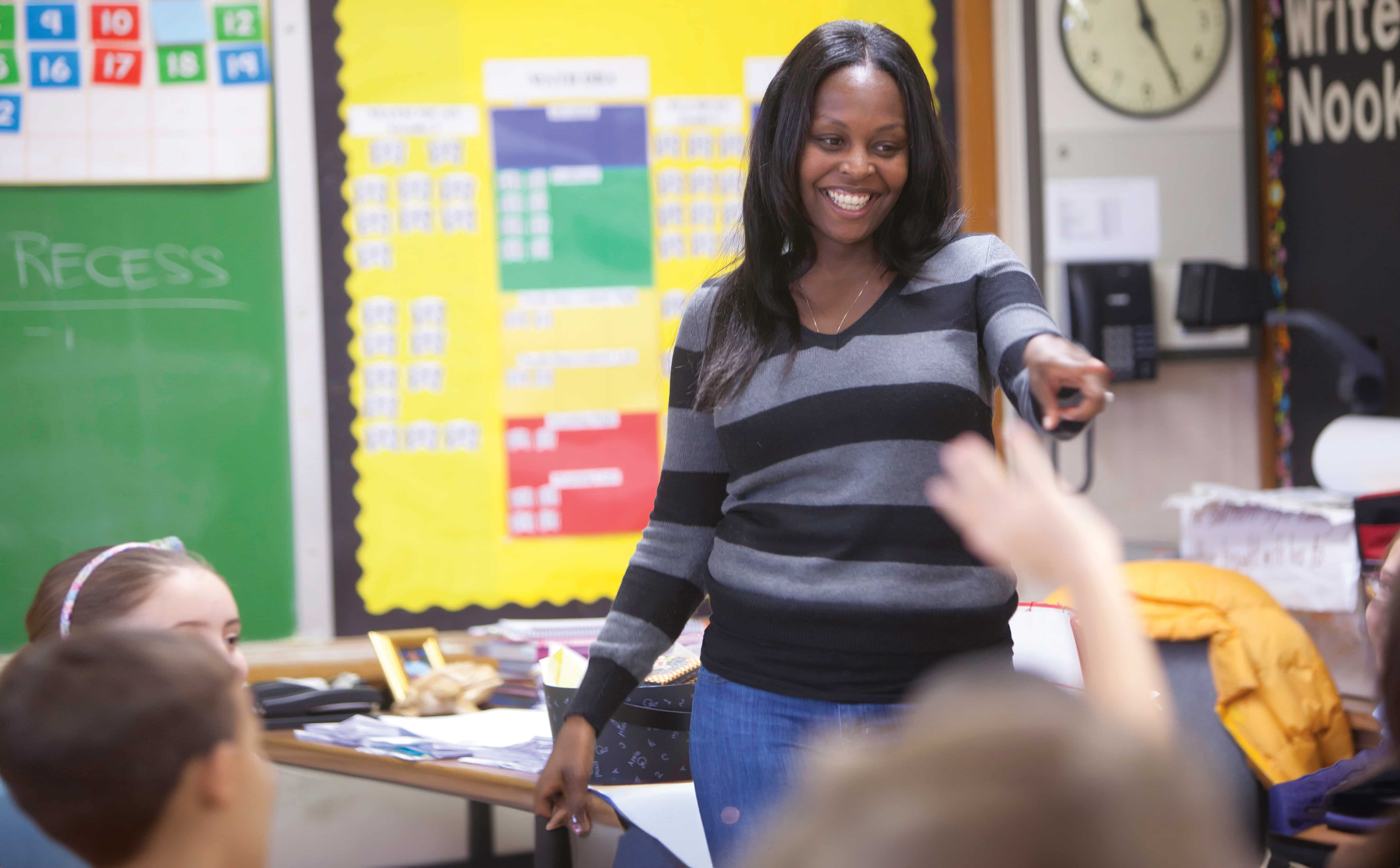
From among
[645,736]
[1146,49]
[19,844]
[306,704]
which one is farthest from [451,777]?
[1146,49]

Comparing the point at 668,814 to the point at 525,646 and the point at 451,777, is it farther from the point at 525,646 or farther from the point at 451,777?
the point at 525,646

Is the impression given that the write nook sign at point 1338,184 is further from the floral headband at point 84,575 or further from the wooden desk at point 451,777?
the floral headband at point 84,575

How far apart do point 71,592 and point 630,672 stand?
725mm

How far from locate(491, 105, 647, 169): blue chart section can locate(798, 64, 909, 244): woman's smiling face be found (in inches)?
55.8

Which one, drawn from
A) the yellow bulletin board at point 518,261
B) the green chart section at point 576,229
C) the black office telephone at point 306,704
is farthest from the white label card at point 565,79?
the black office telephone at point 306,704

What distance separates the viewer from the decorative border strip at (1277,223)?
2.66 m

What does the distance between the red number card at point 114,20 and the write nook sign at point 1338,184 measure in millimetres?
2371

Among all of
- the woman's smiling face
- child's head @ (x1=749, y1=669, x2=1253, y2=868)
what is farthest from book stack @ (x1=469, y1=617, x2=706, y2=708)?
child's head @ (x1=749, y1=669, x2=1253, y2=868)

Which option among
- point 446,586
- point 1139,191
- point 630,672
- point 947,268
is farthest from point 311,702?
point 1139,191

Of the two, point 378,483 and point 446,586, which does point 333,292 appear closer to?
point 378,483

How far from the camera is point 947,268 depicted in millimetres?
1205

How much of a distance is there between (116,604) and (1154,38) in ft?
7.40

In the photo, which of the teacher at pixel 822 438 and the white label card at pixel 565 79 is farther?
the white label card at pixel 565 79

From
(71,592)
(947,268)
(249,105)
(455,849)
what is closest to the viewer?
(947,268)
